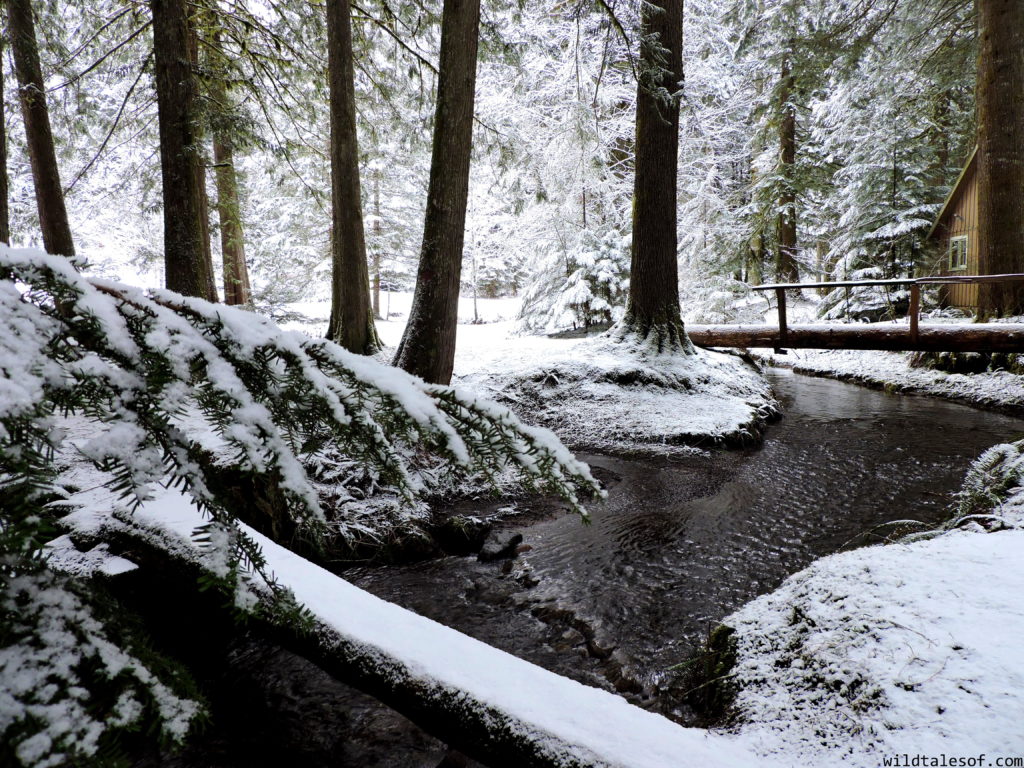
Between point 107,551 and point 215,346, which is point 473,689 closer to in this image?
point 215,346

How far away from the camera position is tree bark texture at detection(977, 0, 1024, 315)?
8664 mm

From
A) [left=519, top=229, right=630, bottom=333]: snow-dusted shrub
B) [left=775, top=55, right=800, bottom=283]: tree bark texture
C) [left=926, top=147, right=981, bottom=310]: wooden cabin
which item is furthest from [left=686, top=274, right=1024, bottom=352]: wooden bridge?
[left=775, top=55, right=800, bottom=283]: tree bark texture

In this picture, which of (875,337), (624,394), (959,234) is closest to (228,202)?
(624,394)

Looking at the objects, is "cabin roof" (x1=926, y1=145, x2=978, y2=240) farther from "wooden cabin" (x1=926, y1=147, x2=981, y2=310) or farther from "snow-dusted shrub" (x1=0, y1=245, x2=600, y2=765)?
"snow-dusted shrub" (x1=0, y1=245, x2=600, y2=765)

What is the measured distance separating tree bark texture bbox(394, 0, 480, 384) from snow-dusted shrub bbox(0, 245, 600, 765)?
4.22m

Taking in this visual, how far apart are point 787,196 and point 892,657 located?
17.4 meters

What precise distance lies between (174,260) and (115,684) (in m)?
6.69

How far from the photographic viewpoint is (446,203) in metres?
5.41

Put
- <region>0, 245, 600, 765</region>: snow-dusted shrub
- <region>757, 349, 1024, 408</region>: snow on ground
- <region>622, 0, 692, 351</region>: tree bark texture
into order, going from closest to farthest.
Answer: <region>0, 245, 600, 765</region>: snow-dusted shrub, <region>622, 0, 692, 351</region>: tree bark texture, <region>757, 349, 1024, 408</region>: snow on ground

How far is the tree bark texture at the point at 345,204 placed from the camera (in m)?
6.84

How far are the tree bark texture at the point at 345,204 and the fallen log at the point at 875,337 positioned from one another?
680 cm

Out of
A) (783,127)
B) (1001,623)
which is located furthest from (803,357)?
(1001,623)

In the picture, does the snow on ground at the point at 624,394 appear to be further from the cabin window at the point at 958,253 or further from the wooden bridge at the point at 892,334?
the cabin window at the point at 958,253

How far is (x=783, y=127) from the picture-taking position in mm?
15945
